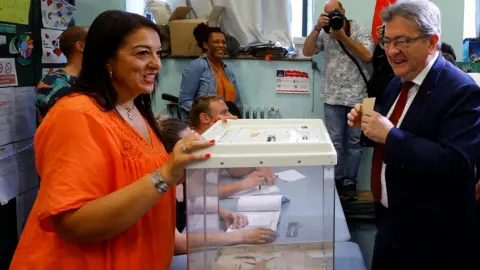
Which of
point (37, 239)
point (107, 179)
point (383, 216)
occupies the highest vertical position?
point (107, 179)

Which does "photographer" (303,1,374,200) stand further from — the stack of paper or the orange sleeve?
the orange sleeve

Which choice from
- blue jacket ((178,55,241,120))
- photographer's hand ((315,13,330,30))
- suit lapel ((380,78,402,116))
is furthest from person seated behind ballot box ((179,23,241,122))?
suit lapel ((380,78,402,116))

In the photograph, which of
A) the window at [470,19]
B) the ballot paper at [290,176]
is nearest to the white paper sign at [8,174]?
the ballot paper at [290,176]

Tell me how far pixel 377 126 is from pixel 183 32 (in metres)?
2.56

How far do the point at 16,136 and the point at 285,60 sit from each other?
200cm

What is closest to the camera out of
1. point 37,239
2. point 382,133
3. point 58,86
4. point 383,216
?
point 37,239

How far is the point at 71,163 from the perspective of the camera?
0.88 m

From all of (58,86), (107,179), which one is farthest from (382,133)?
(58,86)

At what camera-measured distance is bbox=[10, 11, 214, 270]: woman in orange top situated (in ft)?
2.92

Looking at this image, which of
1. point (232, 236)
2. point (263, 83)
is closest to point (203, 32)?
point (263, 83)

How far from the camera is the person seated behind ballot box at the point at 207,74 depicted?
3326 millimetres

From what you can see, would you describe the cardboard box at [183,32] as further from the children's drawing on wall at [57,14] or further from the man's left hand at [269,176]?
the man's left hand at [269,176]

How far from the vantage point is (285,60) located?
3545mm

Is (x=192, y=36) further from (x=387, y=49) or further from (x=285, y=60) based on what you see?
(x=387, y=49)
